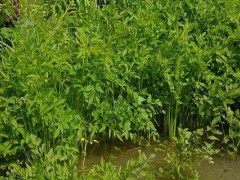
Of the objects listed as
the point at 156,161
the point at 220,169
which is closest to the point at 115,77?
the point at 156,161

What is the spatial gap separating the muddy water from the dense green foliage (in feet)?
0.39

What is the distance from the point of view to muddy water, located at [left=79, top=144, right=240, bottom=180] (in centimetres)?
467

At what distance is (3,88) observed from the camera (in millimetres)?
4359

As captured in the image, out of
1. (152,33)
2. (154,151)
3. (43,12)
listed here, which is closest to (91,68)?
(152,33)

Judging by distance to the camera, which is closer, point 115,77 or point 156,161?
point 115,77

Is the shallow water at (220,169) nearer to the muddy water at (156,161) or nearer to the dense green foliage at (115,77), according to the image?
the muddy water at (156,161)

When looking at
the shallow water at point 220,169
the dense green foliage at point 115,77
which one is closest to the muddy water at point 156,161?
the shallow water at point 220,169

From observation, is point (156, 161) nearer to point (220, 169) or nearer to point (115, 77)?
point (220, 169)

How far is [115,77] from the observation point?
4.50m

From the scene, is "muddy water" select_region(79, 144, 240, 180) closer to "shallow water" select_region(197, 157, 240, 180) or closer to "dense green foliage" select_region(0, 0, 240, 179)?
"shallow water" select_region(197, 157, 240, 180)

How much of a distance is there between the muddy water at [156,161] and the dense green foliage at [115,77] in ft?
0.39

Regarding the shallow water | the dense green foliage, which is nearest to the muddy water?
the shallow water

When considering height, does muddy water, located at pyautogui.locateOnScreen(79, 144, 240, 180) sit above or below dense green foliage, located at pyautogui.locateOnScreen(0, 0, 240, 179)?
below

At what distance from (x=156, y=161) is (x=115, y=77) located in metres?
0.84
